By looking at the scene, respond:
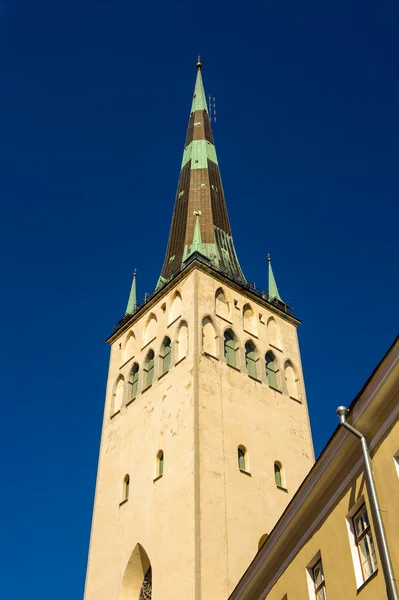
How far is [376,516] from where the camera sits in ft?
39.5

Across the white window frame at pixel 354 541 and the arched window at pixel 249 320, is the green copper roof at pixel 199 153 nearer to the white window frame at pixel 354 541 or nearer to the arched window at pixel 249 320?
the arched window at pixel 249 320

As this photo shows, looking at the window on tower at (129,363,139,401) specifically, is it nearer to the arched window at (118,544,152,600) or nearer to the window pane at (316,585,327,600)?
the arched window at (118,544,152,600)

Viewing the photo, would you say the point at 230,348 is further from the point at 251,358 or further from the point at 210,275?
the point at 210,275

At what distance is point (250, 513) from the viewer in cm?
2695

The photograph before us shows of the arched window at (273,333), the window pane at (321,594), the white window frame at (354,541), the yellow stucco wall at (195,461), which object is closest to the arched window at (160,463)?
the yellow stucco wall at (195,461)

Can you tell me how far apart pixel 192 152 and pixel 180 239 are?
1003cm

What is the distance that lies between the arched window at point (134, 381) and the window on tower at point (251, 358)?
17.5ft

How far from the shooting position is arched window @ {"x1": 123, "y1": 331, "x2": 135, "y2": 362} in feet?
119

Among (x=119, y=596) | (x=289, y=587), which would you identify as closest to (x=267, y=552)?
(x=289, y=587)

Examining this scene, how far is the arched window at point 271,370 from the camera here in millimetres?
33312

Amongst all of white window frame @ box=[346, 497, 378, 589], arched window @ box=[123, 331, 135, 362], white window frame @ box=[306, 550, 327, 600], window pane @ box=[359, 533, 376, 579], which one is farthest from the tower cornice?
window pane @ box=[359, 533, 376, 579]

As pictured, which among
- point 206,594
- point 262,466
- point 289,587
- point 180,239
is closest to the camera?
point 289,587

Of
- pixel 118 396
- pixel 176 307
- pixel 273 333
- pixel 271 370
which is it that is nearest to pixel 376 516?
pixel 271 370

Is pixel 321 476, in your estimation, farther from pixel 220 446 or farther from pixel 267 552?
pixel 220 446
